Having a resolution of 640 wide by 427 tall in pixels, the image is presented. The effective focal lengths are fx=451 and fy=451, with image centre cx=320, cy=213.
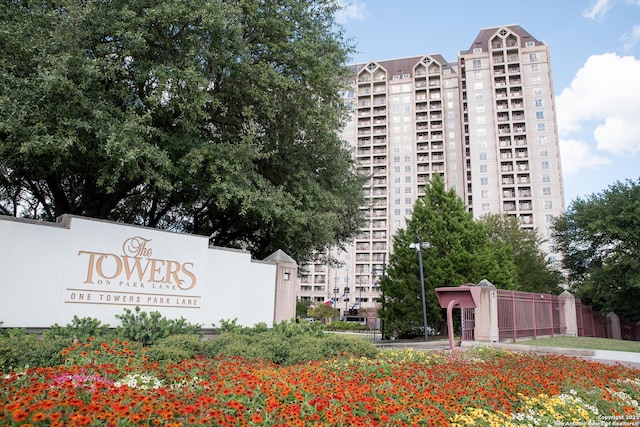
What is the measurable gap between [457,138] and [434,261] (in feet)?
227

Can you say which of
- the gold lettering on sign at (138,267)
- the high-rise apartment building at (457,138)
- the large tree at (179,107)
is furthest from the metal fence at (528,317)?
the high-rise apartment building at (457,138)

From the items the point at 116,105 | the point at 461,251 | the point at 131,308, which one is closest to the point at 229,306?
the point at 131,308

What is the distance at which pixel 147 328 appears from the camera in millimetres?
9273

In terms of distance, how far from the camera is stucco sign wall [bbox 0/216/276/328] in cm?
918

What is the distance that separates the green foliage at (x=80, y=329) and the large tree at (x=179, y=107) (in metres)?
4.05

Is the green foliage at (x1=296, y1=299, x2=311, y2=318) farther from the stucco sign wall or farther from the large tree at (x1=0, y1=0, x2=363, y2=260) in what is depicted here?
the stucco sign wall

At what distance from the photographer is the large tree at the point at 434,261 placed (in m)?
23.2

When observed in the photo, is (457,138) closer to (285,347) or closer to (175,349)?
(285,347)

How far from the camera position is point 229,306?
41.1 feet

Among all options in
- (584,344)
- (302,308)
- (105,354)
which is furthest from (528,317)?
(302,308)

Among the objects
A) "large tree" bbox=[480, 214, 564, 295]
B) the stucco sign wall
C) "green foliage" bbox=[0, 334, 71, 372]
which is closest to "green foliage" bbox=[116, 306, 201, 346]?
the stucco sign wall

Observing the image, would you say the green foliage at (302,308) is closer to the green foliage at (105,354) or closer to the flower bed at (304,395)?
the green foliage at (105,354)

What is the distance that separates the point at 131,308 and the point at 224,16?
8.46 meters

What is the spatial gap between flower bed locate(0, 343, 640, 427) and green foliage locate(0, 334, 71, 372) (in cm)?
31
